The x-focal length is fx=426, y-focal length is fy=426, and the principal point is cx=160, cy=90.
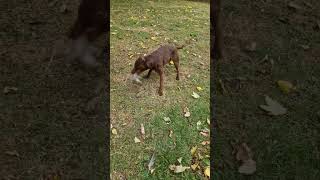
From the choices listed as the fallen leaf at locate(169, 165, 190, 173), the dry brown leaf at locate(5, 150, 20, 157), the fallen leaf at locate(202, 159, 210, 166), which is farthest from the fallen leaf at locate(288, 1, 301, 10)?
the dry brown leaf at locate(5, 150, 20, 157)

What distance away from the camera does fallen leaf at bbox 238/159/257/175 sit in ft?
14.3

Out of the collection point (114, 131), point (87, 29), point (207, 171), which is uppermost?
point (87, 29)

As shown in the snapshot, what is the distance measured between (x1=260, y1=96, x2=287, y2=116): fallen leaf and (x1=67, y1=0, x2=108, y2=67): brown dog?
235 centimetres

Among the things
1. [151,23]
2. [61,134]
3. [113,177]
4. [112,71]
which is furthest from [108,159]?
[151,23]

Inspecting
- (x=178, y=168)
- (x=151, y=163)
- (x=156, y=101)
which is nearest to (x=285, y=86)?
(x=156, y=101)

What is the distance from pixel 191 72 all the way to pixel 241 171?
6.78 ft

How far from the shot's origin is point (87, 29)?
249 inches

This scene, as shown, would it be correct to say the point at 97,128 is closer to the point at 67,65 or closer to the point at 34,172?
the point at 34,172

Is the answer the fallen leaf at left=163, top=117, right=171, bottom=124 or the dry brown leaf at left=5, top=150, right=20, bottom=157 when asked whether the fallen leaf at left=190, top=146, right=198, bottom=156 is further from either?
the dry brown leaf at left=5, top=150, right=20, bottom=157

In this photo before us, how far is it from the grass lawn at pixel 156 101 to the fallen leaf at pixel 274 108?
2.40 feet

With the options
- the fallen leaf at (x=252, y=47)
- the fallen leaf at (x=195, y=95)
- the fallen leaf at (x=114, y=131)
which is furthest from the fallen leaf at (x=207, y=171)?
the fallen leaf at (x=252, y=47)

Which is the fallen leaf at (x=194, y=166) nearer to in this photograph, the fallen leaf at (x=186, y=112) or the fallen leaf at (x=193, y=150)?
the fallen leaf at (x=193, y=150)

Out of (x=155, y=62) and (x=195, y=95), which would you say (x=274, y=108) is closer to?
(x=195, y=95)

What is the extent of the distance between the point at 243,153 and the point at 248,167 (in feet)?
0.68
